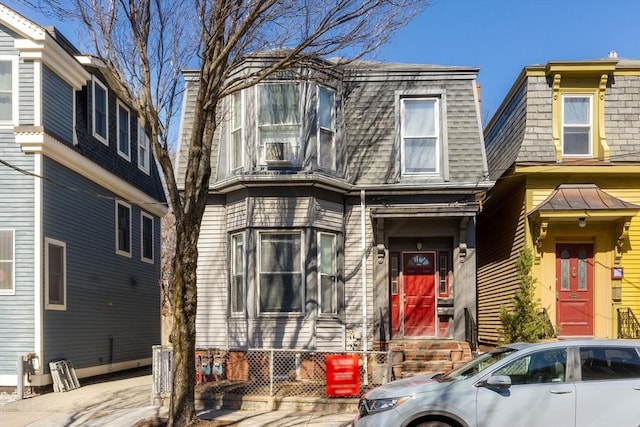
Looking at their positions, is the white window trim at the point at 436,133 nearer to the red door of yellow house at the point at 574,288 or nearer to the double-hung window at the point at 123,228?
the red door of yellow house at the point at 574,288

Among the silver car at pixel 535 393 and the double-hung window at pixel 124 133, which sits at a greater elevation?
the double-hung window at pixel 124 133

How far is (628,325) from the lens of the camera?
13586mm

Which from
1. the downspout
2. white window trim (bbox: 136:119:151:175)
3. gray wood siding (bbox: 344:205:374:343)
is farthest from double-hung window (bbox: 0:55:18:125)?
the downspout

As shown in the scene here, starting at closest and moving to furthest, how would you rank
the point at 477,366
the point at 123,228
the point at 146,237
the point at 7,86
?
the point at 477,366, the point at 7,86, the point at 123,228, the point at 146,237

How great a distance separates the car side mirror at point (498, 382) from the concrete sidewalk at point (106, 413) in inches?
137

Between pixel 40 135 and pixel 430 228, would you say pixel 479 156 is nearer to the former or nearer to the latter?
pixel 430 228

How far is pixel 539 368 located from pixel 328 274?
7287 mm

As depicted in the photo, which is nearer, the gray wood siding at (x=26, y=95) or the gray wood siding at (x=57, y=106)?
the gray wood siding at (x=26, y=95)

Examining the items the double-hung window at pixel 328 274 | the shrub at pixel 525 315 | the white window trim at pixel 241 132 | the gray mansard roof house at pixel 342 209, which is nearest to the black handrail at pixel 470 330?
the gray mansard roof house at pixel 342 209

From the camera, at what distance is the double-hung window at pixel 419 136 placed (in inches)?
586

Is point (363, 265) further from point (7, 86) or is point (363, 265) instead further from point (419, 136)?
point (7, 86)

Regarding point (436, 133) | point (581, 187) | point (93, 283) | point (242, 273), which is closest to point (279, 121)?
point (242, 273)

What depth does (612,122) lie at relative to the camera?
1438 cm

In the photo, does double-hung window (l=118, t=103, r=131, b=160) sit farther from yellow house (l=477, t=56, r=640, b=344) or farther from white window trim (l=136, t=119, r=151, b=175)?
yellow house (l=477, t=56, r=640, b=344)
